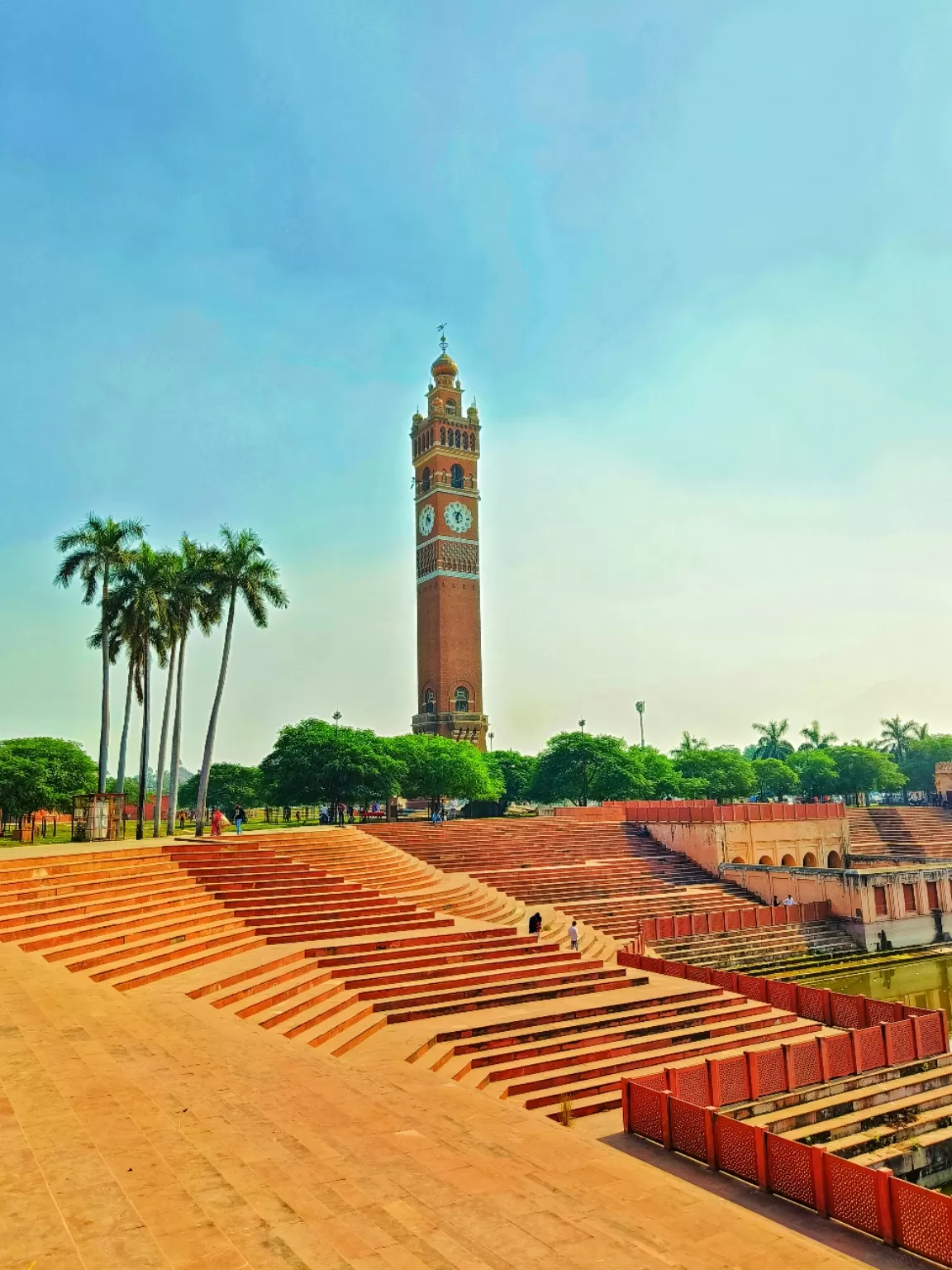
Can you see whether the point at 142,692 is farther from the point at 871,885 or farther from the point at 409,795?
the point at 871,885

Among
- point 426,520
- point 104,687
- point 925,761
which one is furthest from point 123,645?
point 925,761

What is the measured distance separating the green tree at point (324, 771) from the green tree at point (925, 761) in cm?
6691

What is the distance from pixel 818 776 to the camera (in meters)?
78.0

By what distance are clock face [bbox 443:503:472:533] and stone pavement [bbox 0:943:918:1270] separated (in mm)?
76717

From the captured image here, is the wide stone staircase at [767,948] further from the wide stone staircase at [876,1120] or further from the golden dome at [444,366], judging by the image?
the golden dome at [444,366]

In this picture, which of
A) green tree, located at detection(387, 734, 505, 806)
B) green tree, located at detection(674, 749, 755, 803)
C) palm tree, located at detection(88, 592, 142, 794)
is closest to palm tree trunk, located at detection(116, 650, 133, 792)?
palm tree, located at detection(88, 592, 142, 794)

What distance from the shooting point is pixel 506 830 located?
131 ft

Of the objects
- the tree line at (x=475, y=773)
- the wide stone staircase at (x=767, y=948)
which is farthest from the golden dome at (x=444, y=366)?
the wide stone staircase at (x=767, y=948)

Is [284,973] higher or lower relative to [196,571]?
lower

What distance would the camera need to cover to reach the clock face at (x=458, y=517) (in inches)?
3406

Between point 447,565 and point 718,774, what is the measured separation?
33.2 metres

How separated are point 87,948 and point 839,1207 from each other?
38.6 feet

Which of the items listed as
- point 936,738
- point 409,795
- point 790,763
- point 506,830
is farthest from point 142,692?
point 936,738

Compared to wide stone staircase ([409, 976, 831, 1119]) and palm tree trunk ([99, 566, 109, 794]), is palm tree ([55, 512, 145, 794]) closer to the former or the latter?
palm tree trunk ([99, 566, 109, 794])
